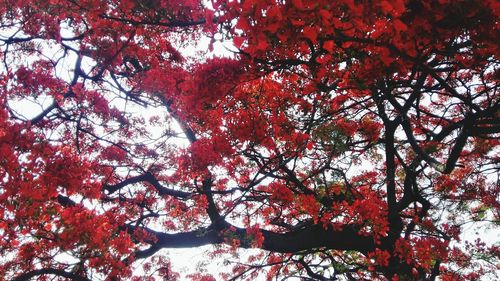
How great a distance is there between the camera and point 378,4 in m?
2.21

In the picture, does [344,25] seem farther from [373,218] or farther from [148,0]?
[373,218]

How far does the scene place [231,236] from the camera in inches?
268

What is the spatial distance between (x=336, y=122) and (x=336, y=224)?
2581mm

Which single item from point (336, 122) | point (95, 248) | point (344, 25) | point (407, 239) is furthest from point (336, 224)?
point (344, 25)

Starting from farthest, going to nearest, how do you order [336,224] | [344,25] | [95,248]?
[336,224]
[95,248]
[344,25]

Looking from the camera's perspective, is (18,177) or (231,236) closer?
(18,177)

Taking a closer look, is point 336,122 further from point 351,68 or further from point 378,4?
point 378,4

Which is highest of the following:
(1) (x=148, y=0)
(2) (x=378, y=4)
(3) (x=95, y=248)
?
(1) (x=148, y=0)

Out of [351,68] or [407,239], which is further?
[407,239]

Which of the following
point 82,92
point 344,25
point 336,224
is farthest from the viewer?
point 336,224

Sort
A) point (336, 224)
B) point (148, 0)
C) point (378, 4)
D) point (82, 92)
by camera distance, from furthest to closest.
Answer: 1. point (336, 224)
2. point (82, 92)
3. point (148, 0)
4. point (378, 4)

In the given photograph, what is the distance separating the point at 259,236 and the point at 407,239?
292 centimetres

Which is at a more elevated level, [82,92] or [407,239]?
[82,92]

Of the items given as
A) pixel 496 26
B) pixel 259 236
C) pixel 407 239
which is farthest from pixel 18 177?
pixel 407 239
